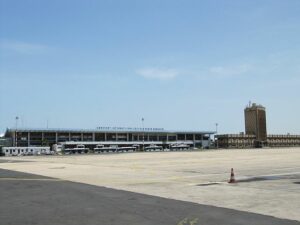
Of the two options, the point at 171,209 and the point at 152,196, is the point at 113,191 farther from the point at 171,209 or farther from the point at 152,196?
the point at 171,209

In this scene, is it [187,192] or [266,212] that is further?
[187,192]

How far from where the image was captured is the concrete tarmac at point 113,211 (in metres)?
12.1

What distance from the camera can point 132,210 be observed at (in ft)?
47.0

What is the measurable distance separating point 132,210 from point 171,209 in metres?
1.23

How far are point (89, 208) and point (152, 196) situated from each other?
4.13 m

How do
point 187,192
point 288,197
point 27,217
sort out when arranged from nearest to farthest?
point 27,217, point 288,197, point 187,192

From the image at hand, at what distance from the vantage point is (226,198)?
17.4 meters

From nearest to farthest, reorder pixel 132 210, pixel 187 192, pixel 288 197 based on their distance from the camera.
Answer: pixel 132 210 → pixel 288 197 → pixel 187 192

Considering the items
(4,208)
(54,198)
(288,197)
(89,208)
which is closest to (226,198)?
(288,197)

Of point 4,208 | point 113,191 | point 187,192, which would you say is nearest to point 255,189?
point 187,192

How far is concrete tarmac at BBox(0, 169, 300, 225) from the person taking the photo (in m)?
12.1

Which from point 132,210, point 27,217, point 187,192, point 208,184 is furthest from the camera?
point 208,184

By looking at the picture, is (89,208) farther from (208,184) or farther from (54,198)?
(208,184)

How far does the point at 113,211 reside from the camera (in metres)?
14.1
